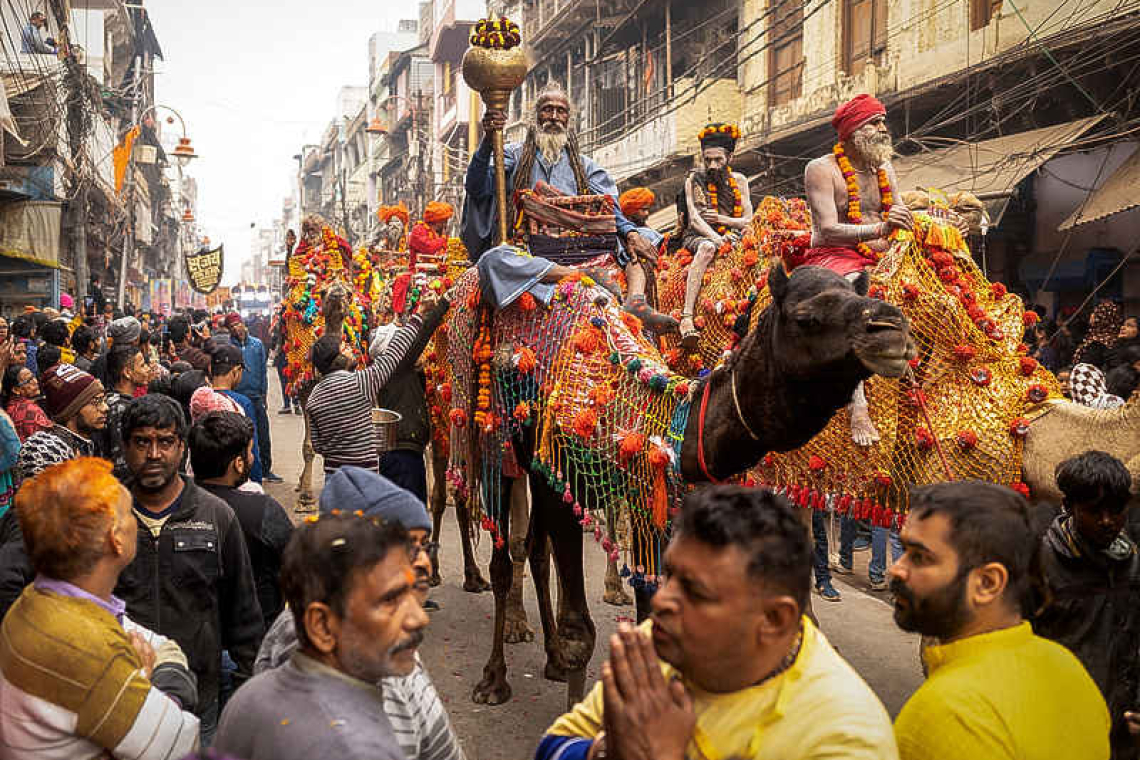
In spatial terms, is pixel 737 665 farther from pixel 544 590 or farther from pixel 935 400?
pixel 544 590

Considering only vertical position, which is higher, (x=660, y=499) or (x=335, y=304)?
(x=335, y=304)

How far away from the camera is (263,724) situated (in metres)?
2.09

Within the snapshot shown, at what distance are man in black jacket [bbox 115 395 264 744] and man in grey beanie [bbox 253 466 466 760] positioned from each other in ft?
3.48

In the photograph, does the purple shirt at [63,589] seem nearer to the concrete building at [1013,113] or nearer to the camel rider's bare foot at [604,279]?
the camel rider's bare foot at [604,279]

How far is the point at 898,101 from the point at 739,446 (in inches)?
454

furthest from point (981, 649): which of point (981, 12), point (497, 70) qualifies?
point (981, 12)

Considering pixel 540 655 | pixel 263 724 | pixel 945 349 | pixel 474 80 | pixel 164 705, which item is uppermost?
pixel 474 80

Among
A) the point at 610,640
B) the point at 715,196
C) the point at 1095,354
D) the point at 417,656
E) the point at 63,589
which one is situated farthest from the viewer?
the point at 1095,354

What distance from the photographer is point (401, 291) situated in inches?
375

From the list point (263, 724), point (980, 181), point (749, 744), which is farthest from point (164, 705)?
point (980, 181)

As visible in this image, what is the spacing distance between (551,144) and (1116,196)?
22.6 ft

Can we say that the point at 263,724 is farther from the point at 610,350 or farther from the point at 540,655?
the point at 540,655

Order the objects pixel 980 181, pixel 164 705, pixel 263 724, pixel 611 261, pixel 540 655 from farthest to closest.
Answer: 1. pixel 980 181
2. pixel 540 655
3. pixel 611 261
4. pixel 164 705
5. pixel 263 724

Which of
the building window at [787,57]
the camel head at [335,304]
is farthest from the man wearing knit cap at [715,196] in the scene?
the building window at [787,57]
